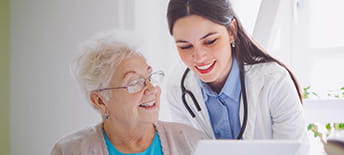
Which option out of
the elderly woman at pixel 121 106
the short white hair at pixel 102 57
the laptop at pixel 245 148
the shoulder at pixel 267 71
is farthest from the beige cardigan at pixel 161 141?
the laptop at pixel 245 148

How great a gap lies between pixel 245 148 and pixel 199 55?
1.63 ft

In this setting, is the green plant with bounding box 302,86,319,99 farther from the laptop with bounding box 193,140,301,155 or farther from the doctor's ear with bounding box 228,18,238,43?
the laptop with bounding box 193,140,301,155

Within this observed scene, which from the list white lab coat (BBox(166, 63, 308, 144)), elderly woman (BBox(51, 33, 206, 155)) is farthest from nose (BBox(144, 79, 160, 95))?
white lab coat (BBox(166, 63, 308, 144))

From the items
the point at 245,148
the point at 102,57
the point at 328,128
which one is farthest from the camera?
the point at 328,128

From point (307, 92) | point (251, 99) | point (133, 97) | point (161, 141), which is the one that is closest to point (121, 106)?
point (133, 97)

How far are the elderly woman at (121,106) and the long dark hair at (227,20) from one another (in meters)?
0.16

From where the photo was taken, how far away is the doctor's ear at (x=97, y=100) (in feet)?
3.35

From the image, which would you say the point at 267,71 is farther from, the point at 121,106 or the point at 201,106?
the point at 121,106

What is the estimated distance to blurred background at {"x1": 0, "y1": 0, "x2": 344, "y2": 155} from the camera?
1062mm

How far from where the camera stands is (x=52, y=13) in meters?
1.09

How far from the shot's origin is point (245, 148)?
534 mm

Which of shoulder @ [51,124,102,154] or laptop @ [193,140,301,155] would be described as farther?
shoulder @ [51,124,102,154]

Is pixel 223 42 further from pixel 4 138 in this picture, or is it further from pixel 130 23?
pixel 4 138

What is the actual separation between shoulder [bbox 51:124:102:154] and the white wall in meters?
0.02
